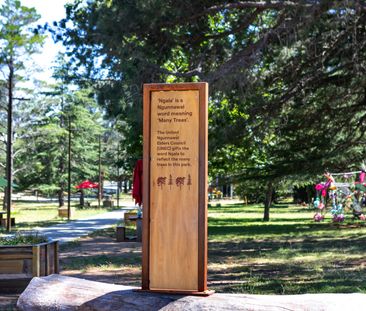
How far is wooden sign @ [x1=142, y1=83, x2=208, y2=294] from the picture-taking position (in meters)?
5.83

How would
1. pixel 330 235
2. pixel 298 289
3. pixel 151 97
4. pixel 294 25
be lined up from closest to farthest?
pixel 151 97, pixel 298 289, pixel 294 25, pixel 330 235

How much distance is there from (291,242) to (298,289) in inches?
368

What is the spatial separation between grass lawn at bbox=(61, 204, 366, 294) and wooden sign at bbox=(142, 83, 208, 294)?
366 centimetres

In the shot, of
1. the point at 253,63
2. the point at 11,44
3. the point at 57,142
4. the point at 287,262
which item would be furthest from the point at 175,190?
the point at 57,142

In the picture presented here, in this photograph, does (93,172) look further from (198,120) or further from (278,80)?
(198,120)

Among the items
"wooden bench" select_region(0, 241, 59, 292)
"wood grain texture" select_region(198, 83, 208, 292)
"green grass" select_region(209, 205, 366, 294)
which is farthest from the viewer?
"green grass" select_region(209, 205, 366, 294)

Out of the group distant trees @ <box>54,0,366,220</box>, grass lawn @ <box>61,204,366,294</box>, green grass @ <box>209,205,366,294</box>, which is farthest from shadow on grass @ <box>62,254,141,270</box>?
distant trees @ <box>54,0,366,220</box>

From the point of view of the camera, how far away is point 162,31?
13.8m

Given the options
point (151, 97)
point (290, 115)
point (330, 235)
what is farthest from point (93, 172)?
point (151, 97)

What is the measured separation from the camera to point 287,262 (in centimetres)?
1345

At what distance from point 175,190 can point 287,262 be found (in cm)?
817

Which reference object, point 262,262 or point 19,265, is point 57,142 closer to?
point 262,262

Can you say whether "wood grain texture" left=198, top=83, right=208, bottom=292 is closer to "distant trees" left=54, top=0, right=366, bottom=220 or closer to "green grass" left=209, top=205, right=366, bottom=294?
"green grass" left=209, top=205, right=366, bottom=294

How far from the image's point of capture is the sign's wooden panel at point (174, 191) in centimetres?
585
